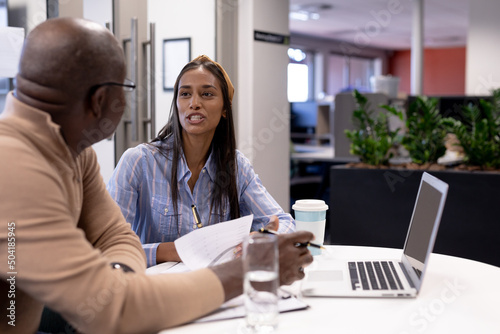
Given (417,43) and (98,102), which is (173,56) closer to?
(98,102)

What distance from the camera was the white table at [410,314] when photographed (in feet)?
3.15

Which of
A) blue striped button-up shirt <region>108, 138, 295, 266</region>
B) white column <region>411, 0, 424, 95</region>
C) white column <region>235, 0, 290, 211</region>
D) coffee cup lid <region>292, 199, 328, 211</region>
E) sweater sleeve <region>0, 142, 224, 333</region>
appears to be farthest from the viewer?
white column <region>411, 0, 424, 95</region>

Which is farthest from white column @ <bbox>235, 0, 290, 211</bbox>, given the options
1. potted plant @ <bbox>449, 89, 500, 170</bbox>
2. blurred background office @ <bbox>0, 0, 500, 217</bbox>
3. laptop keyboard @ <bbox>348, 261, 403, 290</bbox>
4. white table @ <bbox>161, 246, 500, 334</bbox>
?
white table @ <bbox>161, 246, 500, 334</bbox>

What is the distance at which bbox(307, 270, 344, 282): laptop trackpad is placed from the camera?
1236 mm

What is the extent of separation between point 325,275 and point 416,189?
1792 millimetres

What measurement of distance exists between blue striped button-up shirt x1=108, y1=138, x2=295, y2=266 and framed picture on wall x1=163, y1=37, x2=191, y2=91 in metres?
1.67

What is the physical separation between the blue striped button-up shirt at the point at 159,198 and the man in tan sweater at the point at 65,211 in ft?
2.09

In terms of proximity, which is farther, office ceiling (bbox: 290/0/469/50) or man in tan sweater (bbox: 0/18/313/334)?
office ceiling (bbox: 290/0/469/50)

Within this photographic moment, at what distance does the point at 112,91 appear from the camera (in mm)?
940

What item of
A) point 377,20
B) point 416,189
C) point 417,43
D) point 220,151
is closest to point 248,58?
point 416,189

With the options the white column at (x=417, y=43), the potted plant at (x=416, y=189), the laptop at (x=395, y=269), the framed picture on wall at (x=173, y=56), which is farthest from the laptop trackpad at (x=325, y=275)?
the white column at (x=417, y=43)

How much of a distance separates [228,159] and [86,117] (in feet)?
3.09

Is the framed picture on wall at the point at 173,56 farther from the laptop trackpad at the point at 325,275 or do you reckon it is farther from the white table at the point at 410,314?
the white table at the point at 410,314

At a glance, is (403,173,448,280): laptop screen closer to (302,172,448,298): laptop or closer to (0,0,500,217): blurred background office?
(302,172,448,298): laptop
